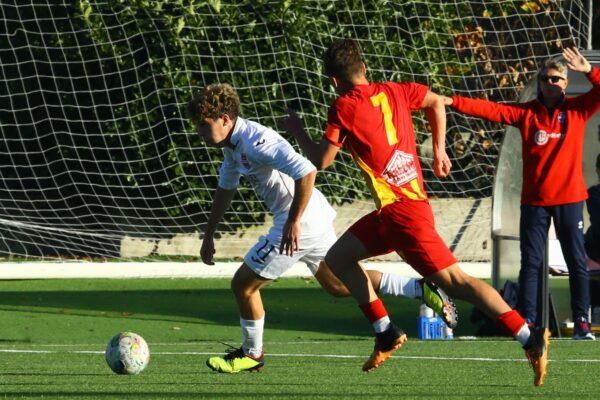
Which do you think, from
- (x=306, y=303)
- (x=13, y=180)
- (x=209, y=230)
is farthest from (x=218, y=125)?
(x=13, y=180)

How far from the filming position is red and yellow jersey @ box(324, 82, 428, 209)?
7281 millimetres

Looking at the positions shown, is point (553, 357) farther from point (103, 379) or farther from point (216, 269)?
point (216, 269)

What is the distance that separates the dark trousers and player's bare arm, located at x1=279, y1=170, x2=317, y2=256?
3410 millimetres

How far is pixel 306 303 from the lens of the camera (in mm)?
14586

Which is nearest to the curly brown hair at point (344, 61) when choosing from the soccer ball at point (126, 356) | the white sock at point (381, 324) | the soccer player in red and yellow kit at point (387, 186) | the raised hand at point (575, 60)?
the soccer player in red and yellow kit at point (387, 186)

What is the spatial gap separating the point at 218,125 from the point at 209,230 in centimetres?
73

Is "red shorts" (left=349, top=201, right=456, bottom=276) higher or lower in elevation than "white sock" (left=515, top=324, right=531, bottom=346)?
higher

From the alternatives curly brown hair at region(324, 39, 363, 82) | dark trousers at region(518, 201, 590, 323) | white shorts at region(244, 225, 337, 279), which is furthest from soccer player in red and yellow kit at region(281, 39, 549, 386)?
dark trousers at region(518, 201, 590, 323)

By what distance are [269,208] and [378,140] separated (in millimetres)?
1108

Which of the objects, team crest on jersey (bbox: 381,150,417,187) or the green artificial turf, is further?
team crest on jersey (bbox: 381,150,417,187)

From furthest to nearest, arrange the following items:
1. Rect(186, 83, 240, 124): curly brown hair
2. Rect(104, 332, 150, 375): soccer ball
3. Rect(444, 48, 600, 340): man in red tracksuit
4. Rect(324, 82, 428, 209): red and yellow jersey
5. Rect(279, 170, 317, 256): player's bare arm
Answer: Rect(444, 48, 600, 340): man in red tracksuit
Rect(186, 83, 240, 124): curly brown hair
Rect(104, 332, 150, 375): soccer ball
Rect(279, 170, 317, 256): player's bare arm
Rect(324, 82, 428, 209): red and yellow jersey

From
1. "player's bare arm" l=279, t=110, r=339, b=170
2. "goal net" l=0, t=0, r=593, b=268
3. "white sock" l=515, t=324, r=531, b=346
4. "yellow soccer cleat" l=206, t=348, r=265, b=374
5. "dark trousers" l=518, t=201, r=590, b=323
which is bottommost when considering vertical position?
"goal net" l=0, t=0, r=593, b=268

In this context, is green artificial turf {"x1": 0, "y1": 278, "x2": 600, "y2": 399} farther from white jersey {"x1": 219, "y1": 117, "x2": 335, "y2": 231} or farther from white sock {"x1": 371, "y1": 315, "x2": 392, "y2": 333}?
white jersey {"x1": 219, "y1": 117, "x2": 335, "y2": 231}

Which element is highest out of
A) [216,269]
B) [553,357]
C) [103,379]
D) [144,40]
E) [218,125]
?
[218,125]
